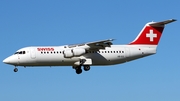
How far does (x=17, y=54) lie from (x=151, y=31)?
15.1 m

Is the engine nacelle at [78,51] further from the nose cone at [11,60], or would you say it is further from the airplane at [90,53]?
the nose cone at [11,60]

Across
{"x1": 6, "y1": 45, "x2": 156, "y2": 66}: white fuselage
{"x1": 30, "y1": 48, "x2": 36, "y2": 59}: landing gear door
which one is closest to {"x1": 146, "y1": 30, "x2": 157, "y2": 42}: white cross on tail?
{"x1": 6, "y1": 45, "x2": 156, "y2": 66}: white fuselage

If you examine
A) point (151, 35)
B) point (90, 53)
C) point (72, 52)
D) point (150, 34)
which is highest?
point (150, 34)

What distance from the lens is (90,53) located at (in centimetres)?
4850

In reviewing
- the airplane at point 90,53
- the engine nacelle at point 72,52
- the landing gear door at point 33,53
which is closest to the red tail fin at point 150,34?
the airplane at point 90,53

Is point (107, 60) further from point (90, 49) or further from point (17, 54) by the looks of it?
point (17, 54)

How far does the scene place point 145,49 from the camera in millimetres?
50531

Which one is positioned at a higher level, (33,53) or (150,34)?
(150,34)

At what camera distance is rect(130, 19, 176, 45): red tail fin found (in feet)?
168

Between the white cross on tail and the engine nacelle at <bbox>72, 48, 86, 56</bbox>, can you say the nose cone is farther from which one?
the white cross on tail

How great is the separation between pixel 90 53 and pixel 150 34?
7.72m

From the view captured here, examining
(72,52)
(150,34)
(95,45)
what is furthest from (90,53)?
(150,34)

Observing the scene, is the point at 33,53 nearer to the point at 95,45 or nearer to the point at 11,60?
the point at 11,60

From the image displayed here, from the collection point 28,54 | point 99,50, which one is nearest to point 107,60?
point 99,50
